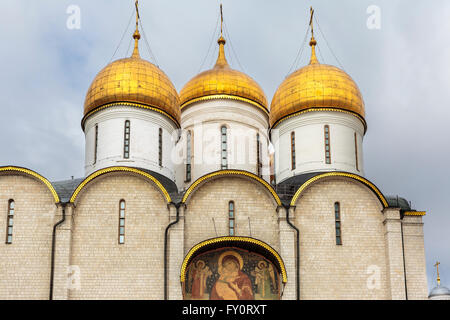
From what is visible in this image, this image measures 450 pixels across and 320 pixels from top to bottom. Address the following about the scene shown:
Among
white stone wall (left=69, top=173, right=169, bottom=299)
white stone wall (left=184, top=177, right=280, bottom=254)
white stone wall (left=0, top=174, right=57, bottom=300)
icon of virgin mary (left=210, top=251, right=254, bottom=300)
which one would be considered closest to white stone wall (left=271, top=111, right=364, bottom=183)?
white stone wall (left=184, top=177, right=280, bottom=254)

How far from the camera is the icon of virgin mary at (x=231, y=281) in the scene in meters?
14.2

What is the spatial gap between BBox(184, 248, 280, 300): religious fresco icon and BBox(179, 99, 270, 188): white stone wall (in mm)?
2959

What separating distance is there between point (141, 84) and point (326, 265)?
5.72 meters

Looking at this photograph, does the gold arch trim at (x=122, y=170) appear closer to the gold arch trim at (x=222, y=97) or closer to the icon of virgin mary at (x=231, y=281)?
the icon of virgin mary at (x=231, y=281)

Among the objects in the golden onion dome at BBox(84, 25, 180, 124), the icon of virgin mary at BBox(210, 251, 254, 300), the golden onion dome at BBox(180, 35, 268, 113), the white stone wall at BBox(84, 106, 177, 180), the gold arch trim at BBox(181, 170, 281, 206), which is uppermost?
the golden onion dome at BBox(180, 35, 268, 113)

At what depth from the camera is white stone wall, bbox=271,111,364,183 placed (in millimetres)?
16391

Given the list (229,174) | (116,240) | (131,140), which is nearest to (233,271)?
(229,174)

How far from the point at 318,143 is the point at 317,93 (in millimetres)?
1201

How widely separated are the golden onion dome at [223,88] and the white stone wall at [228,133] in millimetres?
138

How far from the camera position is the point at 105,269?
14023 mm

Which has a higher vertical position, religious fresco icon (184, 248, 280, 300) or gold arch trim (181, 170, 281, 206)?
gold arch trim (181, 170, 281, 206)

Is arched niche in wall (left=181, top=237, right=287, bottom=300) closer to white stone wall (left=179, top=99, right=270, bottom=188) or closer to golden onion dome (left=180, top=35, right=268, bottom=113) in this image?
white stone wall (left=179, top=99, right=270, bottom=188)

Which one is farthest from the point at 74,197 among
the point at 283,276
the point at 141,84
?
the point at 283,276

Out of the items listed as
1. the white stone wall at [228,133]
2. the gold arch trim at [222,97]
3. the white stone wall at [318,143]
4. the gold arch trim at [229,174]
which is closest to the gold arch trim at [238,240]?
the gold arch trim at [229,174]
